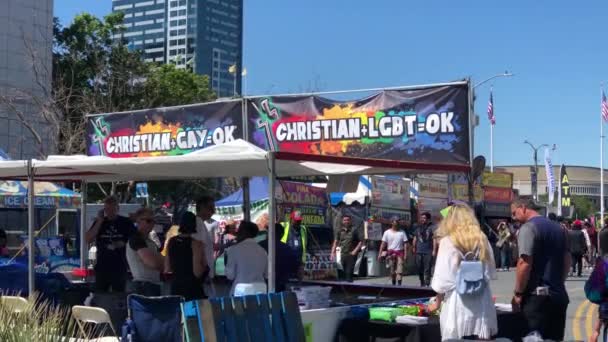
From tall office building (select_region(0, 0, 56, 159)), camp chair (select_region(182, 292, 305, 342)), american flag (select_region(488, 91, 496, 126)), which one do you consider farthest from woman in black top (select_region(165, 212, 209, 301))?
american flag (select_region(488, 91, 496, 126))

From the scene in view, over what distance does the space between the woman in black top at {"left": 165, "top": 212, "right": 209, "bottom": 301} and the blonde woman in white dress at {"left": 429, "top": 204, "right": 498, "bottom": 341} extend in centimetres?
256

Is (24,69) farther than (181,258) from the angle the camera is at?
Yes

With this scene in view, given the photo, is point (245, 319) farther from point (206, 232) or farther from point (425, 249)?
point (425, 249)

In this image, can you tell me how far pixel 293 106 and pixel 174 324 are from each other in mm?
5835

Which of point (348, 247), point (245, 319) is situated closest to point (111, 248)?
point (245, 319)

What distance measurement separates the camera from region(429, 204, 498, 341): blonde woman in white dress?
629 cm

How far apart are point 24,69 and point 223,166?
27404mm

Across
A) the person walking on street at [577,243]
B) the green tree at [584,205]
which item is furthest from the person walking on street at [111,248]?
the green tree at [584,205]

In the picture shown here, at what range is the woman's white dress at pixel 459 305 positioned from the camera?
6293 mm

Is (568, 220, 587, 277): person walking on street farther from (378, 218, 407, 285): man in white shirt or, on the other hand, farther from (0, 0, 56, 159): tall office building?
(0, 0, 56, 159): tall office building

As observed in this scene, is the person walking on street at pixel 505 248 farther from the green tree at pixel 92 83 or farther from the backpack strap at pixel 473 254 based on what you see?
the backpack strap at pixel 473 254

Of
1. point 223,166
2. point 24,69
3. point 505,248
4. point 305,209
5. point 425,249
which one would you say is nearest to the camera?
point 223,166

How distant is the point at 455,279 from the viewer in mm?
6281

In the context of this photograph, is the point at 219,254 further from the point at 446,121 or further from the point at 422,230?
the point at 446,121
